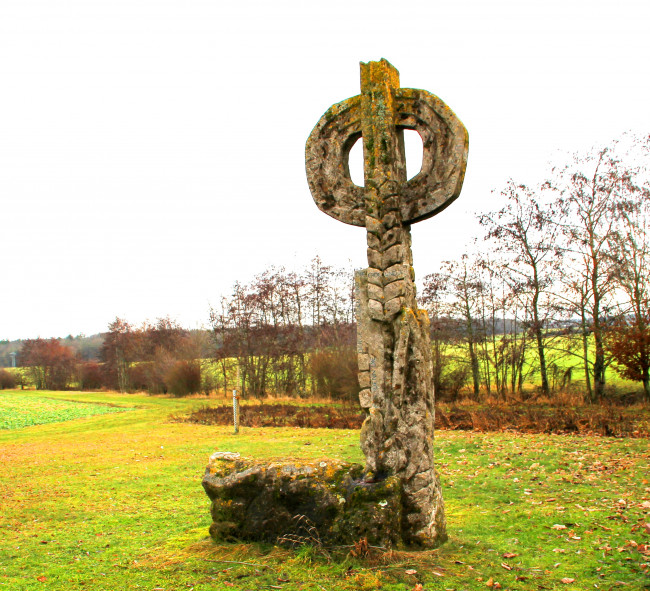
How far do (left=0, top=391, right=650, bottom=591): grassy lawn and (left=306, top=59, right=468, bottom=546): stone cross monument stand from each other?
804mm

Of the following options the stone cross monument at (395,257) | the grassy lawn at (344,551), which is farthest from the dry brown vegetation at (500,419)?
the stone cross monument at (395,257)

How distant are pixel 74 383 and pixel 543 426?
5702cm

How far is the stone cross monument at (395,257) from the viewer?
5301mm

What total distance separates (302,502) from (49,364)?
2459 inches

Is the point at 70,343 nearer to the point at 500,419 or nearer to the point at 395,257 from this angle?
the point at 500,419

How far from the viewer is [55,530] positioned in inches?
266

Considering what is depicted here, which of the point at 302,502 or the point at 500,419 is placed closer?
the point at 302,502

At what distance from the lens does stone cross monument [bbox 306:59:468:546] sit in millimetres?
5301

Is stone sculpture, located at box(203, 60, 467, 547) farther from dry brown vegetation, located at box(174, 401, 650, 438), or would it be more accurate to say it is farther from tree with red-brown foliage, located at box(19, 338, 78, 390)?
tree with red-brown foliage, located at box(19, 338, 78, 390)

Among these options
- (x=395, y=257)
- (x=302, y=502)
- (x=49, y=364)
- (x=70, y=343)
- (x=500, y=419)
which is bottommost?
(x=500, y=419)

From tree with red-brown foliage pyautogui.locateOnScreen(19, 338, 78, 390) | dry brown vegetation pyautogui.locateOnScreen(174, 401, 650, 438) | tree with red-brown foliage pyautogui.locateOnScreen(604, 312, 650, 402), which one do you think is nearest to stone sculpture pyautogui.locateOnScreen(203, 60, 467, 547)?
dry brown vegetation pyautogui.locateOnScreen(174, 401, 650, 438)

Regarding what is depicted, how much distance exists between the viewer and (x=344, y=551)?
4.96m

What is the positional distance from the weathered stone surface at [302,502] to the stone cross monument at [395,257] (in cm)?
20

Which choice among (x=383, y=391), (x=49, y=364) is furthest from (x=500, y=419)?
(x=49, y=364)
